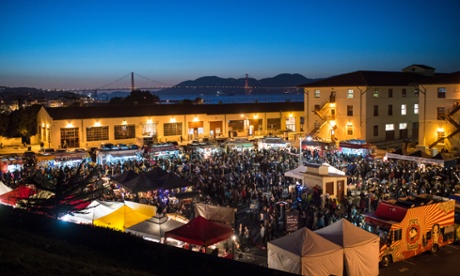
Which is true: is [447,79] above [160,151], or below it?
above

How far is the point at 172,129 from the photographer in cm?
4659

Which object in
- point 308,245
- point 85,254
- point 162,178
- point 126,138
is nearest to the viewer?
point 85,254

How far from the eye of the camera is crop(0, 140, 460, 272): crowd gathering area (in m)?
14.8

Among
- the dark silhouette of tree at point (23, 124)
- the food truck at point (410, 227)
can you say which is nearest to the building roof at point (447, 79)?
the food truck at point (410, 227)

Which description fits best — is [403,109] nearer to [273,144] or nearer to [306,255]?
[273,144]

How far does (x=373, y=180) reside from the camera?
2378 cm

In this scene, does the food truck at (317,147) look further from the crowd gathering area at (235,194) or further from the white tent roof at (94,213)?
the white tent roof at (94,213)

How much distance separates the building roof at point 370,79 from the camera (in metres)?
42.8

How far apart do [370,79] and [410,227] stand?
103ft

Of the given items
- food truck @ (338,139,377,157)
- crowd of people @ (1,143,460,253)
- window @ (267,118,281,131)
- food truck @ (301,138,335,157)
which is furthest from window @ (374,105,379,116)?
window @ (267,118,281,131)

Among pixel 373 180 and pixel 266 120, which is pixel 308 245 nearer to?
pixel 373 180

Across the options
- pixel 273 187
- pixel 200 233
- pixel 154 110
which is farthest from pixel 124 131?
pixel 200 233

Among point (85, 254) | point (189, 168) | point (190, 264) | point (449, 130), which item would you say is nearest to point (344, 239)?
A: point (190, 264)

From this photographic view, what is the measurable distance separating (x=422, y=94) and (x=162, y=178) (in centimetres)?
2573
